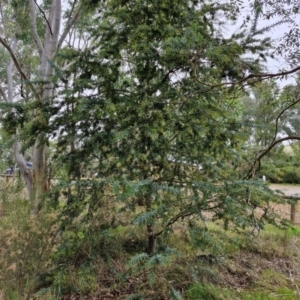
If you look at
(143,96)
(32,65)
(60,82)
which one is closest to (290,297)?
(143,96)

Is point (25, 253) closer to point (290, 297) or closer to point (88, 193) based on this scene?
point (88, 193)

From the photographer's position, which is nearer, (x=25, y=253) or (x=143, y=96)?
(x=25, y=253)

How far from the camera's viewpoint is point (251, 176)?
2775 millimetres

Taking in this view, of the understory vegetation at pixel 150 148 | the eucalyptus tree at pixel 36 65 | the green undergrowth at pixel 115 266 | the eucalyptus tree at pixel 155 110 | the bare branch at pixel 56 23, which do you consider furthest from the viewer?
the bare branch at pixel 56 23

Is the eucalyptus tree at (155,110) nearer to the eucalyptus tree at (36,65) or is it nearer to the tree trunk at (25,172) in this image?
the eucalyptus tree at (36,65)

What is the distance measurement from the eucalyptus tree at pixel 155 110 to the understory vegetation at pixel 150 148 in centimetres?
Result: 1

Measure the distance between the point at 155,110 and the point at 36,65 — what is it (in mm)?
6607

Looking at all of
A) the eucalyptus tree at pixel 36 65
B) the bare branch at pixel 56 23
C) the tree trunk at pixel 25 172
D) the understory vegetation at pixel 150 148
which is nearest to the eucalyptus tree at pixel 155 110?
the understory vegetation at pixel 150 148

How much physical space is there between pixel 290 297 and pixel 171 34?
106 inches

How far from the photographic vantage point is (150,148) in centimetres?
304

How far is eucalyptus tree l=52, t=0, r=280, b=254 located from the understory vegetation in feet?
0.05

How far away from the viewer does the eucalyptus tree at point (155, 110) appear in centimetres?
280

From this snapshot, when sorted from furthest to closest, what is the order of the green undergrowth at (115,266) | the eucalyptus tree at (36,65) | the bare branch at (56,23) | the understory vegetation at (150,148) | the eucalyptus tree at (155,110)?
the bare branch at (56,23) < the eucalyptus tree at (36,65) < the eucalyptus tree at (155,110) < the understory vegetation at (150,148) < the green undergrowth at (115,266)

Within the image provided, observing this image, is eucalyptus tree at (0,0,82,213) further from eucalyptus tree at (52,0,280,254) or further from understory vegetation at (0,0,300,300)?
eucalyptus tree at (52,0,280,254)
